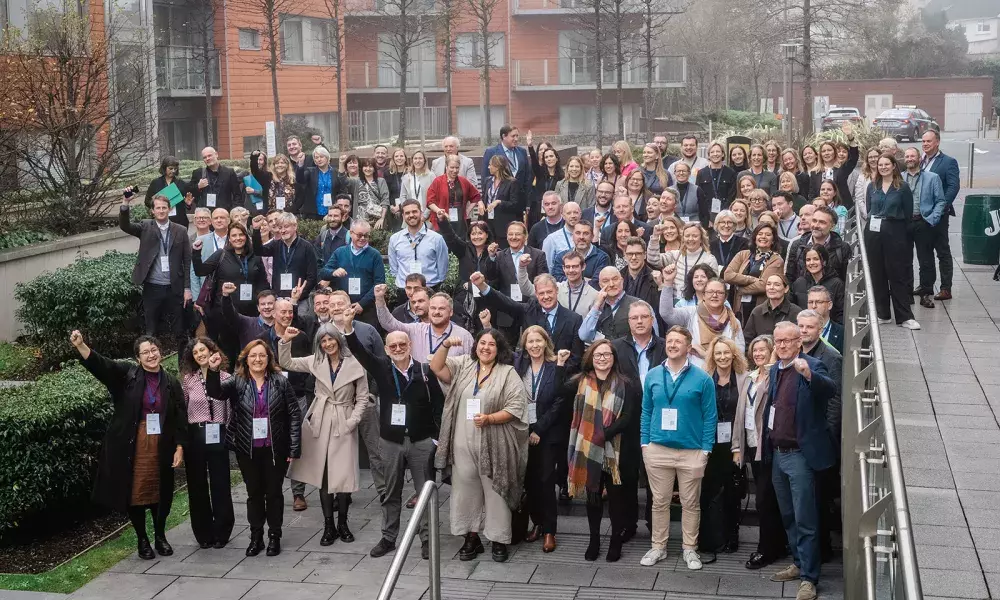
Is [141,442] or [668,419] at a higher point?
[668,419]

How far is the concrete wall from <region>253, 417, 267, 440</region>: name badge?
24.9 feet

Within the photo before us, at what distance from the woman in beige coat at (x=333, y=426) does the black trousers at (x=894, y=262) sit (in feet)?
21.1

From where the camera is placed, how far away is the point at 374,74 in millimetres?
51406

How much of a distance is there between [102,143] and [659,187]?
11.6 metres

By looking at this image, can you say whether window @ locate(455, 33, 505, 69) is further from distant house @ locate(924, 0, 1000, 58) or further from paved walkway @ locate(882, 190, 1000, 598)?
distant house @ locate(924, 0, 1000, 58)

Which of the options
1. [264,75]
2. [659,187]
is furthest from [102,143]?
[264,75]

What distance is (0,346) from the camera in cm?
1600

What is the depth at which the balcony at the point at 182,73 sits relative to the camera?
37.6m

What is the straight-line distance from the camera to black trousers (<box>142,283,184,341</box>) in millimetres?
14859

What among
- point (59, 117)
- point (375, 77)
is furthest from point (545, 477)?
point (375, 77)

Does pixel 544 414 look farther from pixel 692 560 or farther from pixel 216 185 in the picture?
pixel 216 185

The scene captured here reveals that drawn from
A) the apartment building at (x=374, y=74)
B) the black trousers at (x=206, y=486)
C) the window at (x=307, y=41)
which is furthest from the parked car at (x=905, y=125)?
the black trousers at (x=206, y=486)

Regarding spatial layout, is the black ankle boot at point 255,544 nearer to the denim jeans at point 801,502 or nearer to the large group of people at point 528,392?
the large group of people at point 528,392

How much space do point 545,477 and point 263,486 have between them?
7.90ft
